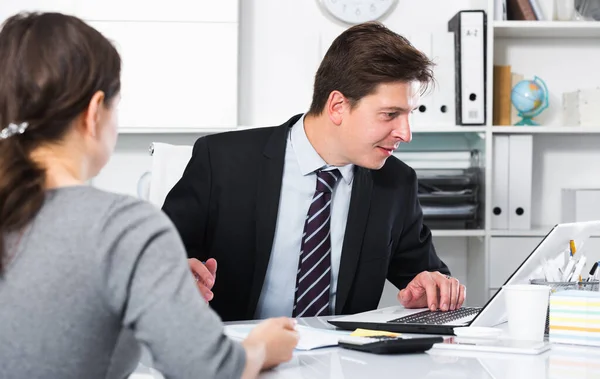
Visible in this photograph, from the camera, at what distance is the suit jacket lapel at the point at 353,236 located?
6.39 ft

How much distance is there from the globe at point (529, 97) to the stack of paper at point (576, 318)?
180 centimetres

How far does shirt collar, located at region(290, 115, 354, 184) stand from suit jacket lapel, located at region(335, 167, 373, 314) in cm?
4

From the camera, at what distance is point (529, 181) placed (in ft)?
10.2

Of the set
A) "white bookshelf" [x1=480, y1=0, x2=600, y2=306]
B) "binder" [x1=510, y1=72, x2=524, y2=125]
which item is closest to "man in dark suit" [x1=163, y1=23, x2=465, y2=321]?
"binder" [x1=510, y1=72, x2=524, y2=125]

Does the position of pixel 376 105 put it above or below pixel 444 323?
above

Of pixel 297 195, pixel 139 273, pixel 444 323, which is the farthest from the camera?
pixel 297 195

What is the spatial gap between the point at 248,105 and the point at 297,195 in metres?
1.32

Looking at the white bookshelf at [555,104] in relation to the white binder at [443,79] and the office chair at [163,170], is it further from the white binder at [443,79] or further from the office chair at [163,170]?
the office chair at [163,170]

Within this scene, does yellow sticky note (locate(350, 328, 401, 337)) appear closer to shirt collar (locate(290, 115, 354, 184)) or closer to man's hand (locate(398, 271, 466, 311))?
man's hand (locate(398, 271, 466, 311))

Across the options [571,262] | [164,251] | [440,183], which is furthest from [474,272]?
[164,251]

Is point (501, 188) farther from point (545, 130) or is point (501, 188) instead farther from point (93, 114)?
point (93, 114)

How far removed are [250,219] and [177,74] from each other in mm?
1224

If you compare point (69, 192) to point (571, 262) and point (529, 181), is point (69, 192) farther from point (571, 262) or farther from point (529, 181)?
point (529, 181)

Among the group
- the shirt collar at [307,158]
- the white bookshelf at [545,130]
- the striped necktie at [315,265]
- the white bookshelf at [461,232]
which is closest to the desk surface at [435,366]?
the striped necktie at [315,265]
